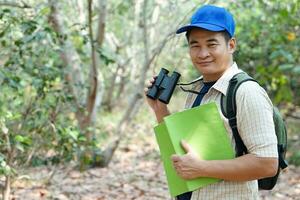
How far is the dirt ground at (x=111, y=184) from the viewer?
4508mm

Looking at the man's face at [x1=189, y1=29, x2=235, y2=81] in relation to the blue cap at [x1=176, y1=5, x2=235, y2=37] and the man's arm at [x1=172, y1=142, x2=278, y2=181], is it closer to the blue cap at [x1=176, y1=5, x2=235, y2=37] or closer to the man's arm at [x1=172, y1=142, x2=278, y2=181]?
the blue cap at [x1=176, y1=5, x2=235, y2=37]

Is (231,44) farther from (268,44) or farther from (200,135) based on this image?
(268,44)

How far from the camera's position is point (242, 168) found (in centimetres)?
163

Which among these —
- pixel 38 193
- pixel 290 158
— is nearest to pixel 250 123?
pixel 38 193

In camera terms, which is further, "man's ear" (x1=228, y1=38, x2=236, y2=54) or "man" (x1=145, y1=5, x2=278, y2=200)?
"man's ear" (x1=228, y1=38, x2=236, y2=54)

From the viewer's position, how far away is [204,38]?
5.82ft

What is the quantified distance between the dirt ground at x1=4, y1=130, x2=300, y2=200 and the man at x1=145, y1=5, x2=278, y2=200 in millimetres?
2257

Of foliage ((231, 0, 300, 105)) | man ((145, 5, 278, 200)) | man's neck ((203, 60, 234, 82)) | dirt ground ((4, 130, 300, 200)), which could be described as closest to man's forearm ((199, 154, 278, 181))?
man ((145, 5, 278, 200))

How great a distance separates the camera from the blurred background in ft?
12.7

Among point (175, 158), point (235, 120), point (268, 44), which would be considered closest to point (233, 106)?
point (235, 120)

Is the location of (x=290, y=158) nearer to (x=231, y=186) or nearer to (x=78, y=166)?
(x=78, y=166)

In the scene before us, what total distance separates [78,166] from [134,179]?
2.28 feet

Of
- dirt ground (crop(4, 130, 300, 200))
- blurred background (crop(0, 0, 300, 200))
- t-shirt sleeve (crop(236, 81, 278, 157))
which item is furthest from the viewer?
dirt ground (crop(4, 130, 300, 200))

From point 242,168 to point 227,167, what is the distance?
0.16ft
